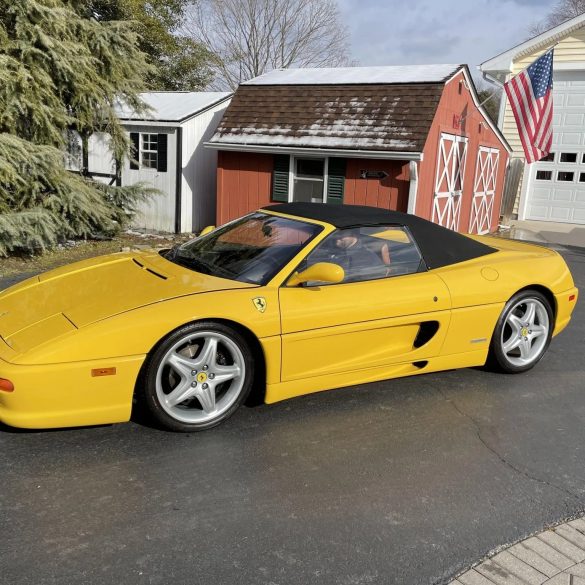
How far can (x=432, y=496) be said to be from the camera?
2.92m

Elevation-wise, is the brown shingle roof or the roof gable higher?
the roof gable

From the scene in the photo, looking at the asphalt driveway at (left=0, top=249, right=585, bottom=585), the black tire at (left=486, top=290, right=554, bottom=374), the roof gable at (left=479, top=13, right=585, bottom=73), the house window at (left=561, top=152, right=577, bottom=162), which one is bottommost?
the asphalt driveway at (left=0, top=249, right=585, bottom=585)

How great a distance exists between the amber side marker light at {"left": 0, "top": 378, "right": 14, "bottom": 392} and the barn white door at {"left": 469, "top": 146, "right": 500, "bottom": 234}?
13.2 meters

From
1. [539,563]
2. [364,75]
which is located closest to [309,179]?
[364,75]

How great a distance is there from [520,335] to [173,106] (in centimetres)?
1226

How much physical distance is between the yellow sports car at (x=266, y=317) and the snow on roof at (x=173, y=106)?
9733 mm

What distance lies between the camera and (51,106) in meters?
9.77

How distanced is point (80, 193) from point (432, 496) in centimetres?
880

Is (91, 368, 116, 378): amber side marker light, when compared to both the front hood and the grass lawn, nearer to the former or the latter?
the front hood

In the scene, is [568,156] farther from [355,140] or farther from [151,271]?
[151,271]

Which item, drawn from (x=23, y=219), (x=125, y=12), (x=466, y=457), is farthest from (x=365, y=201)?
(x=125, y=12)

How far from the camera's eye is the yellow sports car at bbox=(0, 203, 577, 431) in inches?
121

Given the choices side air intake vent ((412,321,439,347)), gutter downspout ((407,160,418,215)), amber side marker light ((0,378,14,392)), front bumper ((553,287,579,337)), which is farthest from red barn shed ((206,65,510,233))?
amber side marker light ((0,378,14,392))

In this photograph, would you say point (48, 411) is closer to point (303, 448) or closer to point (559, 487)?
point (303, 448)
